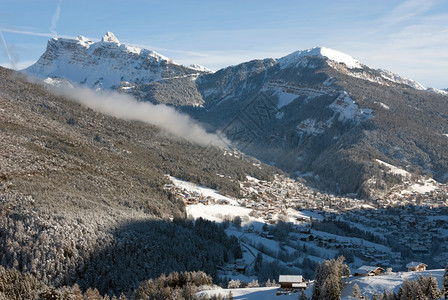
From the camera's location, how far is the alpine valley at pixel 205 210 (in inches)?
1924

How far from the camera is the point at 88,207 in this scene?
223 ft

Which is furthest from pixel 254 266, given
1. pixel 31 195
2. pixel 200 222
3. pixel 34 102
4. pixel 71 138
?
pixel 34 102

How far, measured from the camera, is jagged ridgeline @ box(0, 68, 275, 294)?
180ft

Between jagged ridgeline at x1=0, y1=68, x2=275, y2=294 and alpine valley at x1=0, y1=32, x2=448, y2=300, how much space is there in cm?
26

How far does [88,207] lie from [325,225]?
5792cm

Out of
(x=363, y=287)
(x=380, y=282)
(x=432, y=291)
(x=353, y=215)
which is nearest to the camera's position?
(x=432, y=291)

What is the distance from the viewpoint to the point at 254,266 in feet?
229

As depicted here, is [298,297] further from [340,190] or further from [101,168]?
[340,190]

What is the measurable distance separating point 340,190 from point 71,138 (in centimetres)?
9079

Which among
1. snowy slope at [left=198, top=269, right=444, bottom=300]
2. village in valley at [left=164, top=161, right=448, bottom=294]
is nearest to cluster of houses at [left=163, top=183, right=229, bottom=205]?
village in valley at [left=164, top=161, right=448, bottom=294]

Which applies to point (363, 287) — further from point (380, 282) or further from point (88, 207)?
point (88, 207)

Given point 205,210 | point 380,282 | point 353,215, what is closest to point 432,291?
point 380,282

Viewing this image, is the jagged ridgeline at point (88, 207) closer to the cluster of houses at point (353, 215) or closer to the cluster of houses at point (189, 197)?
the cluster of houses at point (189, 197)

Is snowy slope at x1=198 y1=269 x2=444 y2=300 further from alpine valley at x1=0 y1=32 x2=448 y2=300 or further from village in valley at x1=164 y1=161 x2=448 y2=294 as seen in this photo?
village in valley at x1=164 y1=161 x2=448 y2=294
